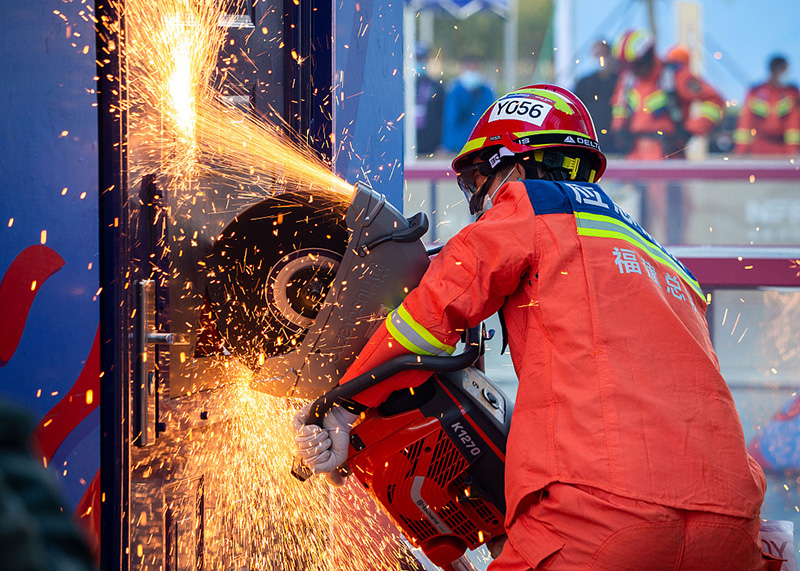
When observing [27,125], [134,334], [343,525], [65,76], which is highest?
[65,76]

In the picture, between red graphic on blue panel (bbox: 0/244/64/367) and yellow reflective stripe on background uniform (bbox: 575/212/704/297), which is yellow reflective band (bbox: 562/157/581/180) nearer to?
yellow reflective stripe on background uniform (bbox: 575/212/704/297)

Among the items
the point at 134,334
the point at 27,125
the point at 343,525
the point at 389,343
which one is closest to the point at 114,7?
the point at 27,125

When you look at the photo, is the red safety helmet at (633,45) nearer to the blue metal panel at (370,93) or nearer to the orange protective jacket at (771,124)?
the orange protective jacket at (771,124)

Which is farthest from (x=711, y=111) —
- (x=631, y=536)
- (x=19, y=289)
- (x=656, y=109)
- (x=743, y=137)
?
(x=19, y=289)

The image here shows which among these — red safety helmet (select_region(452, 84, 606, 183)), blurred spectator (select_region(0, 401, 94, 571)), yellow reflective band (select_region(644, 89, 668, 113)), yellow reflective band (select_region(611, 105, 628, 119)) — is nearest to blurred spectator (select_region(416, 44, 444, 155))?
yellow reflective band (select_region(611, 105, 628, 119))

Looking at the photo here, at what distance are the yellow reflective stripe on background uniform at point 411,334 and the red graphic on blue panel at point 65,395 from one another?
0.71 metres

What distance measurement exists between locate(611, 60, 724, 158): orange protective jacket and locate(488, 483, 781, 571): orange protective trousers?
6300mm

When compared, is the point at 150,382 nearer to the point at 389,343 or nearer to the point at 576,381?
the point at 389,343

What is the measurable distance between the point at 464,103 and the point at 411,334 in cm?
610

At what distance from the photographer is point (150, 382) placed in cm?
179

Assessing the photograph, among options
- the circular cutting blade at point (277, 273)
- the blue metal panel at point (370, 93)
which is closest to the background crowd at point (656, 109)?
the blue metal panel at point (370, 93)

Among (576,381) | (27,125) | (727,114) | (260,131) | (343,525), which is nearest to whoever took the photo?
(27,125)

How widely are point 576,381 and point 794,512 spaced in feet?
15.7

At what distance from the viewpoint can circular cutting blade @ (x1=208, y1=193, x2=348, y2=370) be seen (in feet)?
6.64
